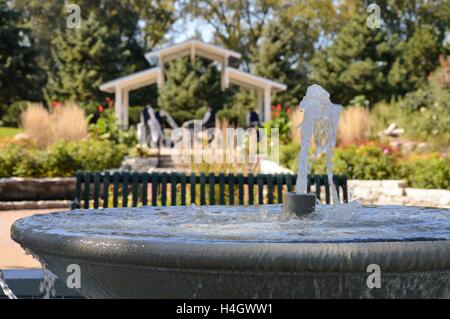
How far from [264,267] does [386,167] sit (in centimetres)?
961

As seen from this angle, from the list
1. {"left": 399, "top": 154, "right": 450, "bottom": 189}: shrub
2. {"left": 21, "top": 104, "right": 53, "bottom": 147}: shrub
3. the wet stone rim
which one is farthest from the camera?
{"left": 21, "top": 104, "right": 53, "bottom": 147}: shrub

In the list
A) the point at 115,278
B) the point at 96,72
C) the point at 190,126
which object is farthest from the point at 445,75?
the point at 115,278

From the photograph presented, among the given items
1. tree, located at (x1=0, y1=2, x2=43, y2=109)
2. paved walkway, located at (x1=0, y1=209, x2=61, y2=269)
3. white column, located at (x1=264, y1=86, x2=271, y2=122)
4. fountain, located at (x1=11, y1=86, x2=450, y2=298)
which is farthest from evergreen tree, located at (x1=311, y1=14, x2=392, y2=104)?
fountain, located at (x1=11, y1=86, x2=450, y2=298)

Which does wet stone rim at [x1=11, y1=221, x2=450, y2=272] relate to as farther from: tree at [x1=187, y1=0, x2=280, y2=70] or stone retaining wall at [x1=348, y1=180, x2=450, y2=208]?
tree at [x1=187, y1=0, x2=280, y2=70]

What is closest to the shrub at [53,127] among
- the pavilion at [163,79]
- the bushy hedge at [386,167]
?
the bushy hedge at [386,167]

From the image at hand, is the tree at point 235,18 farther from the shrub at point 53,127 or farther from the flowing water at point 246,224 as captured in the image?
the flowing water at point 246,224

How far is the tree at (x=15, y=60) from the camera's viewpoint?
30016 mm

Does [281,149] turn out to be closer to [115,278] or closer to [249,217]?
[249,217]

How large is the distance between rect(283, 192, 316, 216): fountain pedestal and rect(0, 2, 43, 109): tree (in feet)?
93.8

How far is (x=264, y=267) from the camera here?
202 centimetres

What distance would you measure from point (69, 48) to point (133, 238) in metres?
33.4

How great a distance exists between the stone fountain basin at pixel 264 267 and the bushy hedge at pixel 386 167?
861 cm

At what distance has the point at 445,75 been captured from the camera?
20969 mm

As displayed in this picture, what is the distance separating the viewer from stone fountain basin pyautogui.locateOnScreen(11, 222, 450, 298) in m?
2.03
